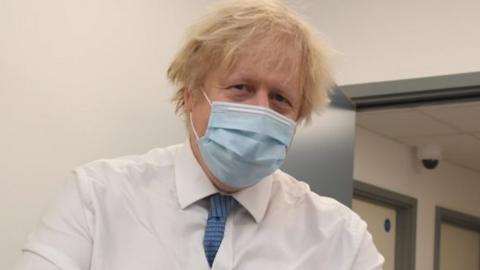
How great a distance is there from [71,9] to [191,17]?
0.51 meters

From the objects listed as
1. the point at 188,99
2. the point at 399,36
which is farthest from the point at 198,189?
the point at 399,36

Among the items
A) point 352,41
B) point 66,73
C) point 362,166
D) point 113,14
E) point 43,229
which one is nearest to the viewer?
point 43,229

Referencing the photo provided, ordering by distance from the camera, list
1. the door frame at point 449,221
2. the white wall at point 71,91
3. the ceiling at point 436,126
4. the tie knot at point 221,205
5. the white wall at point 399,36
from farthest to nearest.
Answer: the door frame at point 449,221, the ceiling at point 436,126, the white wall at point 399,36, the white wall at point 71,91, the tie knot at point 221,205

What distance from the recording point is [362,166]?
Answer: 423cm

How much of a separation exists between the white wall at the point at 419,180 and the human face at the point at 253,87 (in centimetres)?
294

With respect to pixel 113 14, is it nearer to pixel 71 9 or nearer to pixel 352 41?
pixel 71 9

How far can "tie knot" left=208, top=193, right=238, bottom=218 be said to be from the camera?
4.21 ft

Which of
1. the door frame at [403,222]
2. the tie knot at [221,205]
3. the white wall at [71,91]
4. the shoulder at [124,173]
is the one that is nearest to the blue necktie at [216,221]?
the tie knot at [221,205]

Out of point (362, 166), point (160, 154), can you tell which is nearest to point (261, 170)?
point (160, 154)

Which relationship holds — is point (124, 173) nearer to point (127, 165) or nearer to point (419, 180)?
point (127, 165)

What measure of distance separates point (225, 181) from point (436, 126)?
3201mm

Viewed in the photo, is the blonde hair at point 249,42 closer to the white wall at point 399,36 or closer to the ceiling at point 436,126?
the white wall at point 399,36

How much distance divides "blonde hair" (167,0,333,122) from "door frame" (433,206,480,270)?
3.69 metres

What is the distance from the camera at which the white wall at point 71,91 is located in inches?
65.7
